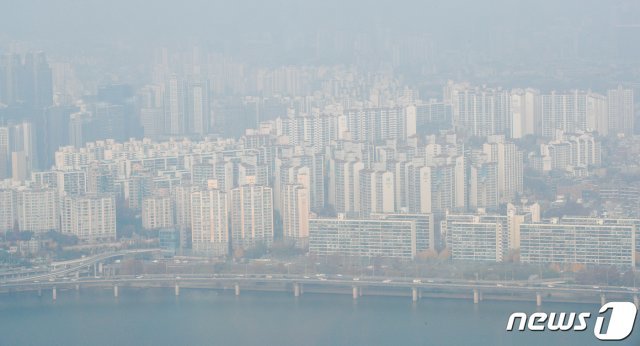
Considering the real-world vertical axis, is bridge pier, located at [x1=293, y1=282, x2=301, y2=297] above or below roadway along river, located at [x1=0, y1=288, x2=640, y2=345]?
above

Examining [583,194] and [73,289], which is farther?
[583,194]

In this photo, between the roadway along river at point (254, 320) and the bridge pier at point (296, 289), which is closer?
the roadway along river at point (254, 320)

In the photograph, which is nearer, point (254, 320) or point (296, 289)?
point (254, 320)

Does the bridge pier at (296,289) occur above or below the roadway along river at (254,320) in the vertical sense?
above

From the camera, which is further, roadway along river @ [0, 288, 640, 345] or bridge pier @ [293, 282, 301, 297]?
bridge pier @ [293, 282, 301, 297]

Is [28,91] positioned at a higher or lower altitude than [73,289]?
higher

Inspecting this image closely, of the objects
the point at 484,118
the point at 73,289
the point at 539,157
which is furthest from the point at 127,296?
the point at 484,118

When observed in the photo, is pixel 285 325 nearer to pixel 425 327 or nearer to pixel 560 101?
pixel 425 327

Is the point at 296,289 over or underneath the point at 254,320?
over
